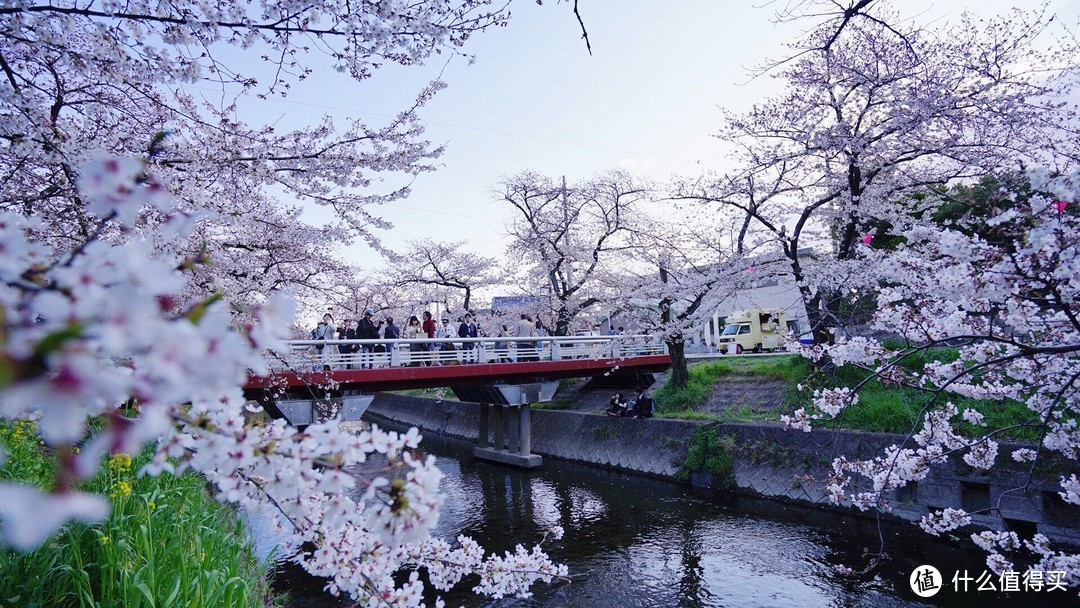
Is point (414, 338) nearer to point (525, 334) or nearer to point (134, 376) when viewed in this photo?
point (525, 334)

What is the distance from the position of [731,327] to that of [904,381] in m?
24.5

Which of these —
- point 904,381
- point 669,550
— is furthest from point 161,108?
point 669,550

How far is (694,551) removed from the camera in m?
9.11

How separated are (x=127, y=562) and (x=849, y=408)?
1175cm

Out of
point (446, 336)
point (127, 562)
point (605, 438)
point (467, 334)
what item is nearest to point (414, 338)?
point (467, 334)

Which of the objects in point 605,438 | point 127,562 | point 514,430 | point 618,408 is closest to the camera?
point 127,562

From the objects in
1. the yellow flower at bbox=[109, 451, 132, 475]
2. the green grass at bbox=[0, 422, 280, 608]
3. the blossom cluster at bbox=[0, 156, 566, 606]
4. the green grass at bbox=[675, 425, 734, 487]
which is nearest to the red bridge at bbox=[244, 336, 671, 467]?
the yellow flower at bbox=[109, 451, 132, 475]

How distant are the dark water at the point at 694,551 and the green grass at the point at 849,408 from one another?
1.92 m

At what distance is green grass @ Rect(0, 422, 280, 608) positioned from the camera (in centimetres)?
315

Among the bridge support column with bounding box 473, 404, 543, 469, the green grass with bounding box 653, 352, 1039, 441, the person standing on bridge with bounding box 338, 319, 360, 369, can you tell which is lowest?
the bridge support column with bounding box 473, 404, 543, 469

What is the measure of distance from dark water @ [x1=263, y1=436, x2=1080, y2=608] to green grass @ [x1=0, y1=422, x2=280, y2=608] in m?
3.87

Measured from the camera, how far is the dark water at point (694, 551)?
7.39 m

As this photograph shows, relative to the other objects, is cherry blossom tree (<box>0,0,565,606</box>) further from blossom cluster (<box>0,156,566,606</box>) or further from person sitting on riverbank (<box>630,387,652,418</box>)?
person sitting on riverbank (<box>630,387,652,418</box>)

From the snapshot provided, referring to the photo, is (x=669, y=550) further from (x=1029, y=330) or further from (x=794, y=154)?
(x=794, y=154)
